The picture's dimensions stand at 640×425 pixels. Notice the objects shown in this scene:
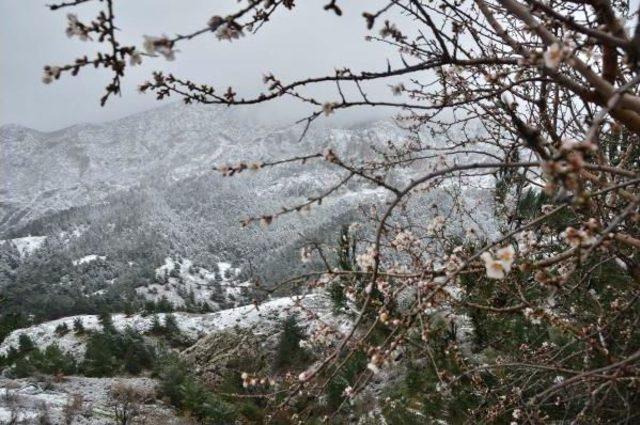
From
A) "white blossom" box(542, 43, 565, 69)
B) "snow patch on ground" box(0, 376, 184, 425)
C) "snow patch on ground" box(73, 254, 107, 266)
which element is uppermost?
"white blossom" box(542, 43, 565, 69)

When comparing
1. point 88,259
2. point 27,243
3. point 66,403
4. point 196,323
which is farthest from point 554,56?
point 27,243

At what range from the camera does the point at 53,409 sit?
12.2m

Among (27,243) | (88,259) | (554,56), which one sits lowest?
(88,259)

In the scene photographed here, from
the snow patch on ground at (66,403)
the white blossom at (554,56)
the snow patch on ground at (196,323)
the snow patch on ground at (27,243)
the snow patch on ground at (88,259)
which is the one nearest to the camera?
the white blossom at (554,56)

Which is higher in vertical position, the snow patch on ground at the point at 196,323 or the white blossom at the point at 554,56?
the white blossom at the point at 554,56

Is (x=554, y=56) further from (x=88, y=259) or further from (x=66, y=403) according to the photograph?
(x=88, y=259)

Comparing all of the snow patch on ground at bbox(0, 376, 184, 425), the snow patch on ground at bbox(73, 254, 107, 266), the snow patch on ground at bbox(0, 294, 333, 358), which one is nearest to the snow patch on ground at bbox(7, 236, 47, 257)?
the snow patch on ground at bbox(73, 254, 107, 266)

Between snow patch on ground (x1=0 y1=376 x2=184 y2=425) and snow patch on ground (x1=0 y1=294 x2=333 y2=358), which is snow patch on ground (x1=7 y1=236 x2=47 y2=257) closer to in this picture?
snow patch on ground (x1=0 y1=294 x2=333 y2=358)

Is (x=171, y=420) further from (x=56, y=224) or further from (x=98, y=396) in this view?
(x=56, y=224)

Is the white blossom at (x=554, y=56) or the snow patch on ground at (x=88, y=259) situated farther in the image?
the snow patch on ground at (x=88, y=259)

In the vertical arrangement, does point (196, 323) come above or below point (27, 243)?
below

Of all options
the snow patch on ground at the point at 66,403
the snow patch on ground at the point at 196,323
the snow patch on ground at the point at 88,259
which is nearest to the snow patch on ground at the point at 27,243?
the snow patch on ground at the point at 88,259

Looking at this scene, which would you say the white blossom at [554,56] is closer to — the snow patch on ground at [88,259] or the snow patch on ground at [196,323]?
the snow patch on ground at [196,323]

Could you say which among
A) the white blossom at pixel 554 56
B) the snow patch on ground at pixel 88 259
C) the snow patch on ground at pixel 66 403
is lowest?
the snow patch on ground at pixel 88 259
